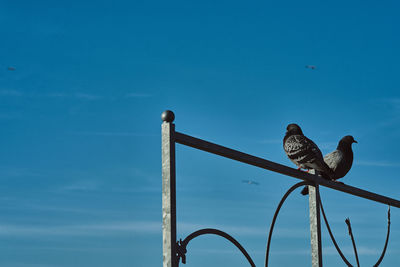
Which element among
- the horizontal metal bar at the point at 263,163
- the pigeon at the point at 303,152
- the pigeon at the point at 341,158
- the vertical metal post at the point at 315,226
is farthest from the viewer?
the pigeon at the point at 341,158

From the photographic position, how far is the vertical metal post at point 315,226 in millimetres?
3645

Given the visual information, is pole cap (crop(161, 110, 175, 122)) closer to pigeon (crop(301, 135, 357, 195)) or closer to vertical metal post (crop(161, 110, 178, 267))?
vertical metal post (crop(161, 110, 178, 267))

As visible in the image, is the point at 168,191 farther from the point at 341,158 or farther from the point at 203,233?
the point at 341,158

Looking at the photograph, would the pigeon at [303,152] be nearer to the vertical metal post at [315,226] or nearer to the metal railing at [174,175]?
the vertical metal post at [315,226]

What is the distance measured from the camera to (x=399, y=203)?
5.11 metres

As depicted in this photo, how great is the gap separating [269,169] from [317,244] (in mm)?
732

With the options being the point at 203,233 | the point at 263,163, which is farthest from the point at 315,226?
the point at 203,233

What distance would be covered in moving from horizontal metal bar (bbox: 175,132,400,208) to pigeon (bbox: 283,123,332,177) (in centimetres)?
67

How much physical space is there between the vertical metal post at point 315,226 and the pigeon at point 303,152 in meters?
1.30

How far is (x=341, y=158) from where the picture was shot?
6.66 metres

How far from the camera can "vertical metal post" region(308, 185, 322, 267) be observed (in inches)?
143

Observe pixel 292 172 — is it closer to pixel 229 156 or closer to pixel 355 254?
pixel 229 156

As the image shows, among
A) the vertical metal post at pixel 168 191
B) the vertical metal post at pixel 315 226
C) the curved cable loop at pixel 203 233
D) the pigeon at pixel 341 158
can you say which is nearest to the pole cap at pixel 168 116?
the vertical metal post at pixel 168 191

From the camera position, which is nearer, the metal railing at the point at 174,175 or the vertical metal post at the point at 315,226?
the metal railing at the point at 174,175
